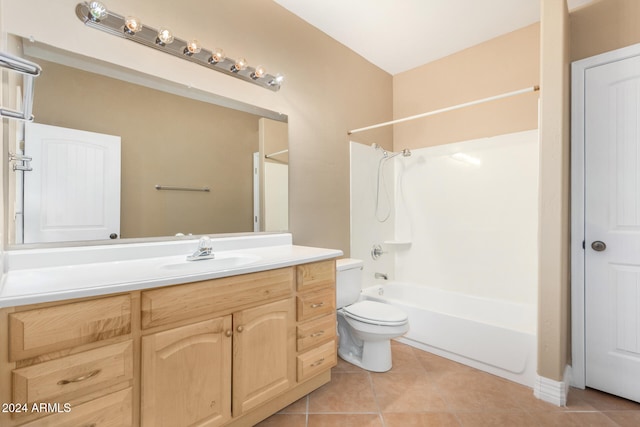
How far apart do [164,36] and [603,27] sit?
8.65 ft

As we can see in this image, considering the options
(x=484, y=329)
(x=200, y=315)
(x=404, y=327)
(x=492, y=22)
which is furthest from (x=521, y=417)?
(x=492, y=22)

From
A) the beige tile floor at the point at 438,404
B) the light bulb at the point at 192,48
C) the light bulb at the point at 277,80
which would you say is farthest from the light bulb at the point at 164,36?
the beige tile floor at the point at 438,404

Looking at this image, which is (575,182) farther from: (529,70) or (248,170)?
(248,170)

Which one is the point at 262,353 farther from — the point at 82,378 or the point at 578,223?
the point at 578,223

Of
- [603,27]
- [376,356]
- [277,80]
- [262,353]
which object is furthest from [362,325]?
[603,27]

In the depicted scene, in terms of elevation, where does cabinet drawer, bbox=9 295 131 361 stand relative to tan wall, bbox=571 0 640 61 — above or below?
below

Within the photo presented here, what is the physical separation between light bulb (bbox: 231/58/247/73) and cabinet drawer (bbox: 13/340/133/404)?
5.15 ft

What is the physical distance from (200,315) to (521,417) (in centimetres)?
175

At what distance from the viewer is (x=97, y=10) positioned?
1358mm

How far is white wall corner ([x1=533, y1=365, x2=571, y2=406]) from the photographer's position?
1.72 metres

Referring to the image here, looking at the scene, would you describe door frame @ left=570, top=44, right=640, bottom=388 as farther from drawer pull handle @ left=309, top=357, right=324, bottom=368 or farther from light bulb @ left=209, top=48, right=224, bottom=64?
light bulb @ left=209, top=48, right=224, bottom=64

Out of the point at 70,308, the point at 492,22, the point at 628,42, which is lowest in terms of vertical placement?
the point at 70,308

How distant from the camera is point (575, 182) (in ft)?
6.38

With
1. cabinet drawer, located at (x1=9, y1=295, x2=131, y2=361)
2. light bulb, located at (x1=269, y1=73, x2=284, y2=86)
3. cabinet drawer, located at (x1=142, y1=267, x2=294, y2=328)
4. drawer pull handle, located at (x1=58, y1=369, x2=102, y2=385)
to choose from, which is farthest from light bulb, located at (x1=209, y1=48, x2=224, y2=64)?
drawer pull handle, located at (x1=58, y1=369, x2=102, y2=385)
